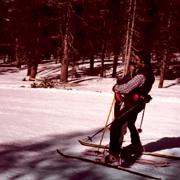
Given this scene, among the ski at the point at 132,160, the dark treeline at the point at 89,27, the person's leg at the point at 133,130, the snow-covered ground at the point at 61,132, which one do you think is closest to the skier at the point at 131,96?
the person's leg at the point at 133,130

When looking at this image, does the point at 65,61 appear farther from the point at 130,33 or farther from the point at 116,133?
the point at 116,133

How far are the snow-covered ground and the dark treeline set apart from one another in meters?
10.9

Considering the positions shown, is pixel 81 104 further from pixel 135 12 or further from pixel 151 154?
pixel 135 12

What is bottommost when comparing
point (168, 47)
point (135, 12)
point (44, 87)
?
point (44, 87)

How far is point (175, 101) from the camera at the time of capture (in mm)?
19828

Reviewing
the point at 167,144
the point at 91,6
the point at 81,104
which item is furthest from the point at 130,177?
the point at 91,6

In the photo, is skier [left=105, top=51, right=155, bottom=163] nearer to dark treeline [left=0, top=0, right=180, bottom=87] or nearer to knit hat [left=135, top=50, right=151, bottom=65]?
knit hat [left=135, top=50, right=151, bottom=65]

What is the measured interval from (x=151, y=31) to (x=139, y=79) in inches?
1299

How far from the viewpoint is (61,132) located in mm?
10844

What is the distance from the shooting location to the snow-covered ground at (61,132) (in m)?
7.23

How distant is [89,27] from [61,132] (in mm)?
26250

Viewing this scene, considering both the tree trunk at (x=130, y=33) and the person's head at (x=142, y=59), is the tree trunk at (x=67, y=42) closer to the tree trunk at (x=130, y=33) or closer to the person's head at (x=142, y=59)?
the tree trunk at (x=130, y=33)

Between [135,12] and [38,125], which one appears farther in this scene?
[135,12]

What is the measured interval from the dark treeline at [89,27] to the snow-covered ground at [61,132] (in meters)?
10.9
